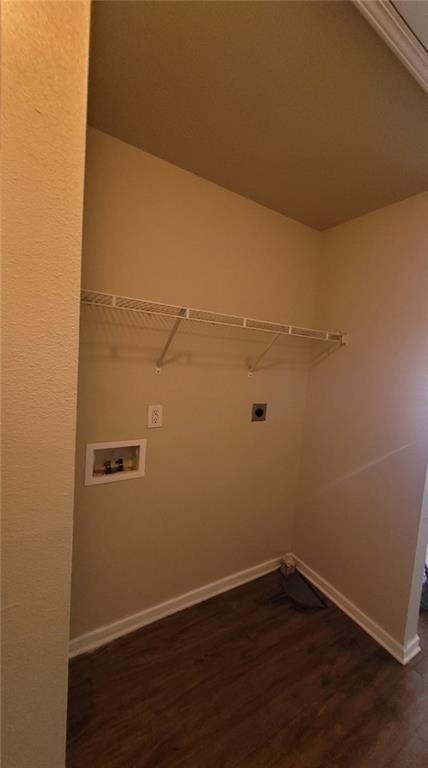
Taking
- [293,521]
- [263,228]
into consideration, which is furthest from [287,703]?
[263,228]

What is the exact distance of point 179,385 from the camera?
155 cm

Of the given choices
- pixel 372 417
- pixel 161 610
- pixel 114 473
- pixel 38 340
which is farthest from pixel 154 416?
pixel 372 417

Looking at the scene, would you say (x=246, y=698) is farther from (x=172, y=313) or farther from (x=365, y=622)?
(x=172, y=313)

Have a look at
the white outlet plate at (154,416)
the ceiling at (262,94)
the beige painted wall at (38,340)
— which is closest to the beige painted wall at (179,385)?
the white outlet plate at (154,416)

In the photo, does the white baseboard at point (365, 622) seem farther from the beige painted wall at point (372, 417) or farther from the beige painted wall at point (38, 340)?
the beige painted wall at point (38, 340)

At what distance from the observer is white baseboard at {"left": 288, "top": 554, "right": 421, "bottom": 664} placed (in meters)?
1.53

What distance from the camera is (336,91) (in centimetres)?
101

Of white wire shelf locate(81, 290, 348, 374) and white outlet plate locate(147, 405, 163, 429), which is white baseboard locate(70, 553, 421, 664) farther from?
white wire shelf locate(81, 290, 348, 374)

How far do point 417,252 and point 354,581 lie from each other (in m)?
1.96

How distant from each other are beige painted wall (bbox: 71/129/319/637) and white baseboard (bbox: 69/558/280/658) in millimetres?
45

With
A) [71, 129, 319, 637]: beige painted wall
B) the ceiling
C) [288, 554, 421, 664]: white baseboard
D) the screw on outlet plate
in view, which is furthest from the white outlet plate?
[288, 554, 421, 664]: white baseboard

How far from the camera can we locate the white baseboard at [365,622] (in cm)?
153

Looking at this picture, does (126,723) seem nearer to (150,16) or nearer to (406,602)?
(406,602)

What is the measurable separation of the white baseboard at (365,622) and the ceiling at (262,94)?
2.41 meters
